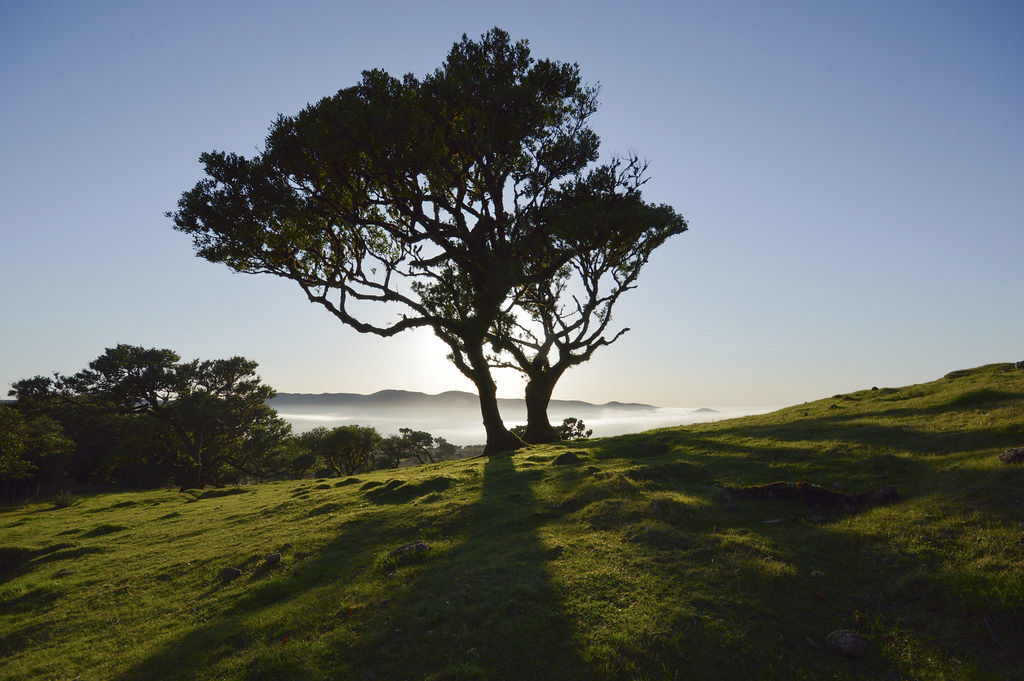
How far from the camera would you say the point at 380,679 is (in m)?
6.14

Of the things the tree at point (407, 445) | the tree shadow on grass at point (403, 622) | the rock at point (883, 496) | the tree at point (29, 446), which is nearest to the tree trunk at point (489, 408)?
the tree shadow on grass at point (403, 622)

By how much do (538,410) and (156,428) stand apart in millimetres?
50600

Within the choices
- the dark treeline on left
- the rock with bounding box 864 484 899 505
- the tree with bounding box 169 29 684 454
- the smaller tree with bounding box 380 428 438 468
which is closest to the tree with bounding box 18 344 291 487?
the dark treeline on left

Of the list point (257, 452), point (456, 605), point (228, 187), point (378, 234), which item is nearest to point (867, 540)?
point (456, 605)

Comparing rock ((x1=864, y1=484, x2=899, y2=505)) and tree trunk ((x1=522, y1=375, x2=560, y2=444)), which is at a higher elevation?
tree trunk ((x1=522, y1=375, x2=560, y2=444))

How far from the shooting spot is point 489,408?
2972cm

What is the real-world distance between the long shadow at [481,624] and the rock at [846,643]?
3235 millimetres

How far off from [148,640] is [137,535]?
12.8 meters

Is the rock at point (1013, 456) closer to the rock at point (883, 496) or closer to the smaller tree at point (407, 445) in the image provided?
the rock at point (883, 496)

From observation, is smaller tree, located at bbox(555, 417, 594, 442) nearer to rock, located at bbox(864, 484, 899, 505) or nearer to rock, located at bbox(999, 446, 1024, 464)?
rock, located at bbox(864, 484, 899, 505)

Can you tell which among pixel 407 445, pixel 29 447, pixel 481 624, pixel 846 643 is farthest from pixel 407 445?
pixel 846 643

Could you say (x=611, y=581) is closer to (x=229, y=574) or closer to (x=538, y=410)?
(x=229, y=574)

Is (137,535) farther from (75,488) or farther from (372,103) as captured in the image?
(75,488)

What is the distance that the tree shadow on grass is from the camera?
20.7 feet
